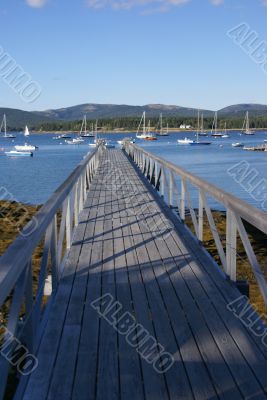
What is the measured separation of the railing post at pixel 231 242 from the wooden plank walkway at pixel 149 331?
0.13 metres

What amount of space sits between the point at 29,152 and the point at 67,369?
72.5 meters

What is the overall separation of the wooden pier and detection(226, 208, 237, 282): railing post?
0.01 meters

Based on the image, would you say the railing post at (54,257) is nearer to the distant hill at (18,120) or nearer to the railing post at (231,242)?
the railing post at (231,242)

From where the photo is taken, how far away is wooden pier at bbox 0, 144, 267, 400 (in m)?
3.02

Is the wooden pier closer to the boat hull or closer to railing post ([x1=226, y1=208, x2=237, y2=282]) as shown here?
railing post ([x1=226, y1=208, x2=237, y2=282])

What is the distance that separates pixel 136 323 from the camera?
3.98m

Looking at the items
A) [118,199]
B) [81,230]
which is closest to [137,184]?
[118,199]

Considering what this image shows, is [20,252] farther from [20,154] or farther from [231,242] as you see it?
[20,154]

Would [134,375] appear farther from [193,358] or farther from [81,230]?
[81,230]

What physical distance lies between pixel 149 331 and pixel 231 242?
1.28 metres

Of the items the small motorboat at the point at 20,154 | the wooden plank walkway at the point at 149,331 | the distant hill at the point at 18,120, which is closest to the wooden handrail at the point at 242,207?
the wooden plank walkway at the point at 149,331

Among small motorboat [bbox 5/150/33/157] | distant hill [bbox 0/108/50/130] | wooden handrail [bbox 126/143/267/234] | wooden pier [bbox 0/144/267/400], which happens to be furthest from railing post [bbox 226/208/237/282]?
distant hill [bbox 0/108/50/130]

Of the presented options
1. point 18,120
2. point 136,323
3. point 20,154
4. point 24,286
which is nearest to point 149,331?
point 136,323

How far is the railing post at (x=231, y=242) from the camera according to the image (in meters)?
4.67
